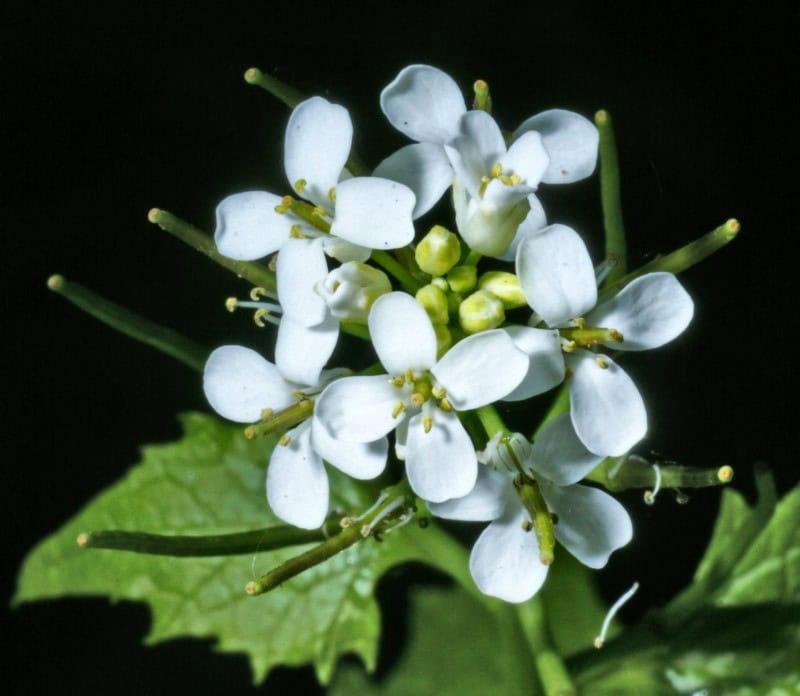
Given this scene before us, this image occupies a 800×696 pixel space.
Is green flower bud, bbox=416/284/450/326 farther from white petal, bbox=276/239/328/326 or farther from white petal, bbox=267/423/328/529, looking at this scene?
white petal, bbox=267/423/328/529

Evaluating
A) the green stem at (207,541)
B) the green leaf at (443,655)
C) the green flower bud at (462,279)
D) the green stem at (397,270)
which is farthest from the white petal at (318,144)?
the green leaf at (443,655)

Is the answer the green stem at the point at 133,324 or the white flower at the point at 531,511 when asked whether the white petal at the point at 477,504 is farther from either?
the green stem at the point at 133,324

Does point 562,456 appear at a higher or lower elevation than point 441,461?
lower

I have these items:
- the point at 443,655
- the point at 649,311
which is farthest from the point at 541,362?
the point at 443,655

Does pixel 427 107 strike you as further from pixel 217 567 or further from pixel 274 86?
pixel 217 567

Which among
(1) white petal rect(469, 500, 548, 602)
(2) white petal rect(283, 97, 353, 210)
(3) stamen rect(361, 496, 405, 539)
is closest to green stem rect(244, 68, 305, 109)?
(2) white petal rect(283, 97, 353, 210)

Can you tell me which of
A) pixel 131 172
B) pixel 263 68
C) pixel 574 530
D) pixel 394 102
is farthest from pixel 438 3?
pixel 574 530

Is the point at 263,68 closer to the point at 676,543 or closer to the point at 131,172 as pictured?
the point at 131,172
